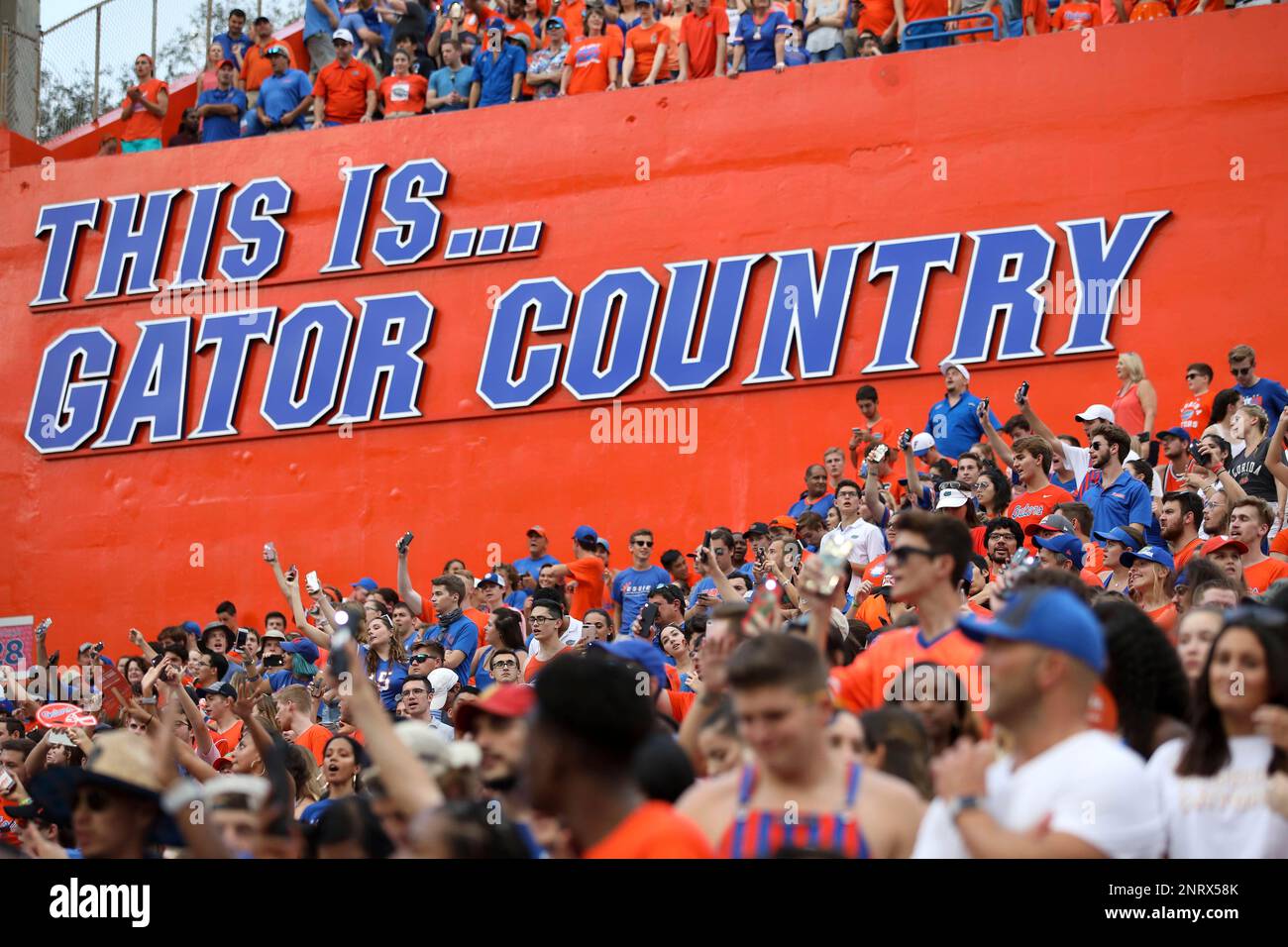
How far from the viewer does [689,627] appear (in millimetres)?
9992

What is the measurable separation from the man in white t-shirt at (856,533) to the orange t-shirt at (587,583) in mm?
2491

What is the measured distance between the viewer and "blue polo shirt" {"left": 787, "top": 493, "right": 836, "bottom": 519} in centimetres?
1354

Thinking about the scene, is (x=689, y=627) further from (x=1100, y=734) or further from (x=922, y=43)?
(x=922, y=43)

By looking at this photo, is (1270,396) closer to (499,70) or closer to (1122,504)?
(1122,504)

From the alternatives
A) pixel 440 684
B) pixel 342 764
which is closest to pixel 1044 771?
pixel 342 764

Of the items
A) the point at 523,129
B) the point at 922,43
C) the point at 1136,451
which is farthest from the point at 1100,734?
the point at 523,129

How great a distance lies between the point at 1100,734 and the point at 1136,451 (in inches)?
319

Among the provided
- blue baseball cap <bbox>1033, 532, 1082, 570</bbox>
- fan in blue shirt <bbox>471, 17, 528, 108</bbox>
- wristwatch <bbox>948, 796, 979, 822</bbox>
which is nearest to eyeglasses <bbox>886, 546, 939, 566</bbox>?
wristwatch <bbox>948, 796, 979, 822</bbox>

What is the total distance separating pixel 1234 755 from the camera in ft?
15.2

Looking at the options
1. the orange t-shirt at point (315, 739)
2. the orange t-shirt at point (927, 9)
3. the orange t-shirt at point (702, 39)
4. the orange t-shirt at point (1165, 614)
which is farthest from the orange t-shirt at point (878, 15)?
the orange t-shirt at point (1165, 614)

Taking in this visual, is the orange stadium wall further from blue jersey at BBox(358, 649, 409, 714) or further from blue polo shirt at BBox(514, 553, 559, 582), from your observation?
blue jersey at BBox(358, 649, 409, 714)

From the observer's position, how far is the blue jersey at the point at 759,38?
1719cm

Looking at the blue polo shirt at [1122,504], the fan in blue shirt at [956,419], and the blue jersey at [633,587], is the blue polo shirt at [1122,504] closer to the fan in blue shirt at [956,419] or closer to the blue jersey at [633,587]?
the fan in blue shirt at [956,419]

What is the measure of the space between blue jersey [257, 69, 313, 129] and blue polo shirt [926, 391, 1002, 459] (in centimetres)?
868
